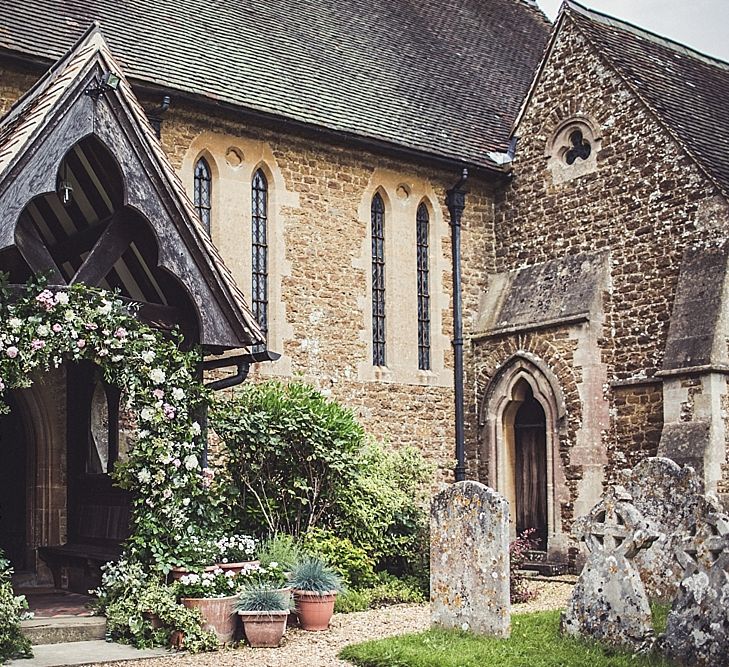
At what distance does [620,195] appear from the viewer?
1658cm

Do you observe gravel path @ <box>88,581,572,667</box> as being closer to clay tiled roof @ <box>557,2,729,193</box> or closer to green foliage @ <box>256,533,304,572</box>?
green foliage @ <box>256,533,304,572</box>

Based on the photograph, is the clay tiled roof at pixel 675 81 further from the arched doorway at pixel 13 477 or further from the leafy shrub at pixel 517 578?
the arched doorway at pixel 13 477

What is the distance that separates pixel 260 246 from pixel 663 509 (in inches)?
284

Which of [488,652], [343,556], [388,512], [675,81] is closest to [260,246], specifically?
[388,512]

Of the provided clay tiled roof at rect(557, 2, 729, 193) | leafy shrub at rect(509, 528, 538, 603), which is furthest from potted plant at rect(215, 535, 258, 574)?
clay tiled roof at rect(557, 2, 729, 193)

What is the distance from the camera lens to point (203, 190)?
1534 centimetres

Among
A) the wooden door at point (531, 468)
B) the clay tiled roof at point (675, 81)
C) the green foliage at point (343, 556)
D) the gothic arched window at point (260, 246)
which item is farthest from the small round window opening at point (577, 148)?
the green foliage at point (343, 556)

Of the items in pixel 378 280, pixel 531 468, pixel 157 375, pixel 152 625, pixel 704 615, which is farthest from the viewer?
pixel 531 468

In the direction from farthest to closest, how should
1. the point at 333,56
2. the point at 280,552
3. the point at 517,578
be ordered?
1. the point at 333,56
2. the point at 517,578
3. the point at 280,552

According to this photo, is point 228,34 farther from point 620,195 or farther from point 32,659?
point 32,659

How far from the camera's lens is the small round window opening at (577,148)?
17.3 meters

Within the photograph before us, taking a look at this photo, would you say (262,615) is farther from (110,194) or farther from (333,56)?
(333,56)

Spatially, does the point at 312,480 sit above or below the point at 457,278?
below

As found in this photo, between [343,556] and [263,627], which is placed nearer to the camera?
[263,627]
